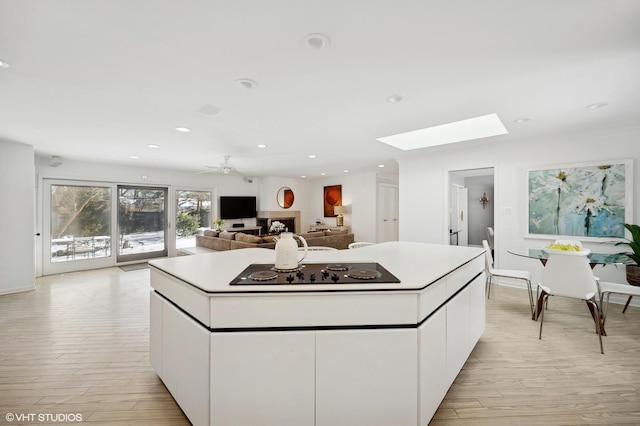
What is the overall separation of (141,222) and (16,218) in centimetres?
251

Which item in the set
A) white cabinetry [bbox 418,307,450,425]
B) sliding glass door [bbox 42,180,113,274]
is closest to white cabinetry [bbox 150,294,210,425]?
white cabinetry [bbox 418,307,450,425]

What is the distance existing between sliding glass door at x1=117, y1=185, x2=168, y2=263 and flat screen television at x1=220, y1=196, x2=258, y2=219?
154 centimetres

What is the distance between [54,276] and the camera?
17.7ft

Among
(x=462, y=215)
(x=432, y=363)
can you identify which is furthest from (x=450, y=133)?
(x=432, y=363)

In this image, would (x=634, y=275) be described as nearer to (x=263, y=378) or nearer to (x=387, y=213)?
(x=263, y=378)

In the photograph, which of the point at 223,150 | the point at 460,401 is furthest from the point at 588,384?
the point at 223,150

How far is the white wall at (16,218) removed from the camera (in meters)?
4.25

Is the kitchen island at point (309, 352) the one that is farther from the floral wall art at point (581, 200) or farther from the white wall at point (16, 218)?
the white wall at point (16, 218)

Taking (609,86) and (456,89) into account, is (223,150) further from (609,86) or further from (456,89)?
(609,86)

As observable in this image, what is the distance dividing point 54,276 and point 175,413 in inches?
220

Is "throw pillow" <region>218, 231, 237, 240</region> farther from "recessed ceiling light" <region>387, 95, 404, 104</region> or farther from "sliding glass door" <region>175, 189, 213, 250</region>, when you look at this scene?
"recessed ceiling light" <region>387, 95, 404, 104</region>

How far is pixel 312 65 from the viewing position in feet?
6.76

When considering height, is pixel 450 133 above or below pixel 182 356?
above

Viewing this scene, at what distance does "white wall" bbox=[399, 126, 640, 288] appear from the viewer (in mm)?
3750
